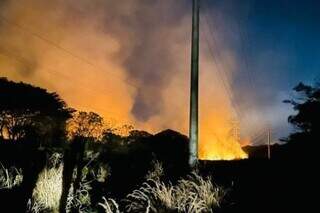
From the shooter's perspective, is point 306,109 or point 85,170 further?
point 306,109

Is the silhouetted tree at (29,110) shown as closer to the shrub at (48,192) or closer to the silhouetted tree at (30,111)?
the silhouetted tree at (30,111)

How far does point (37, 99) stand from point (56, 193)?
3331cm

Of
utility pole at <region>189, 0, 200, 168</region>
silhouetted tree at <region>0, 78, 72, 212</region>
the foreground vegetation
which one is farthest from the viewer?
silhouetted tree at <region>0, 78, 72, 212</region>

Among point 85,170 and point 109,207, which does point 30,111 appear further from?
point 109,207

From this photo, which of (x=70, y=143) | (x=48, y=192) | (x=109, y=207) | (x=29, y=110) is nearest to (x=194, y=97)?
(x=70, y=143)

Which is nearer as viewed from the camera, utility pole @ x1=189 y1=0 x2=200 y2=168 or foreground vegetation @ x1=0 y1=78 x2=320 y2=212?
foreground vegetation @ x1=0 y1=78 x2=320 y2=212

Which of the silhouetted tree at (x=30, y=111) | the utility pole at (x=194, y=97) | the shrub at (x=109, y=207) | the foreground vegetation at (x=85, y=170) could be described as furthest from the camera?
the silhouetted tree at (x=30, y=111)

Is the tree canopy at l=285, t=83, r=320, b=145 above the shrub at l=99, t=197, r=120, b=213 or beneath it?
above

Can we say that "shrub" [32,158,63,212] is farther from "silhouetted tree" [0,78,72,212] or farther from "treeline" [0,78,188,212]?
"silhouetted tree" [0,78,72,212]

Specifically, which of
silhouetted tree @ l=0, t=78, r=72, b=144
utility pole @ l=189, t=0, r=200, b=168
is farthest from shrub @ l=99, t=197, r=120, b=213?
silhouetted tree @ l=0, t=78, r=72, b=144

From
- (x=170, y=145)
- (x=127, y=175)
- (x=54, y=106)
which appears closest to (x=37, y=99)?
(x=54, y=106)

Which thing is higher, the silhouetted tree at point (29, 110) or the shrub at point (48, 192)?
the silhouetted tree at point (29, 110)

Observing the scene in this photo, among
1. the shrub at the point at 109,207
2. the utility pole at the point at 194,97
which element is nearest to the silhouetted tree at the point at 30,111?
the utility pole at the point at 194,97

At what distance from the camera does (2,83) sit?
132 feet
